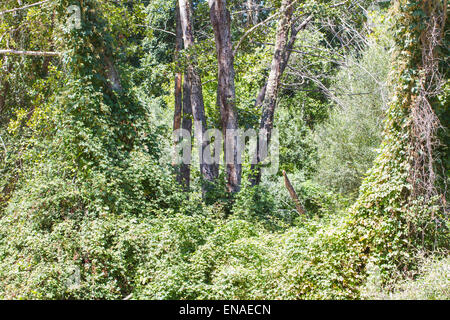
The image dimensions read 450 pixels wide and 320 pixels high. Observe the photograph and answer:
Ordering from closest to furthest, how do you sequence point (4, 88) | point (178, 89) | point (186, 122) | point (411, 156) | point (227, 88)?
point (411, 156) < point (227, 88) < point (4, 88) < point (186, 122) < point (178, 89)

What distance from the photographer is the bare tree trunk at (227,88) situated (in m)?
12.0

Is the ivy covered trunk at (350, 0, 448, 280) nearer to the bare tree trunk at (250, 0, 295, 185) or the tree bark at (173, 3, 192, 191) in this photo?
the bare tree trunk at (250, 0, 295, 185)

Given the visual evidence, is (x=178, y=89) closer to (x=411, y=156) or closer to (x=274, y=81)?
(x=274, y=81)

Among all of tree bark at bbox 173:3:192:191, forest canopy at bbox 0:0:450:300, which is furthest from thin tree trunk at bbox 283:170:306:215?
tree bark at bbox 173:3:192:191

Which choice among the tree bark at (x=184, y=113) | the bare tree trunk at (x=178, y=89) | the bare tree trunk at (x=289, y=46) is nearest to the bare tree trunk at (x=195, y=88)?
the tree bark at (x=184, y=113)

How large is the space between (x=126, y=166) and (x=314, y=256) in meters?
4.60

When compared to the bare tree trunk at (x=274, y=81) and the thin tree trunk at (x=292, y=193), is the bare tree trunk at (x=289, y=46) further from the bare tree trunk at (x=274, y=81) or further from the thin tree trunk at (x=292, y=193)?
the thin tree trunk at (x=292, y=193)

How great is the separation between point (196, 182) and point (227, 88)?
2.59 m

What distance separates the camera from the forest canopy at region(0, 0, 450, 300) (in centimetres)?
730

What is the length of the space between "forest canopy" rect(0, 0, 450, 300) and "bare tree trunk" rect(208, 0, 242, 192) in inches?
1.6

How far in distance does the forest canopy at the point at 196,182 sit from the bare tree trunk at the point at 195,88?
0.13 feet

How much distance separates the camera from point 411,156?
289 inches

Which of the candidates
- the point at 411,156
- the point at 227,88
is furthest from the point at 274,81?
the point at 411,156
